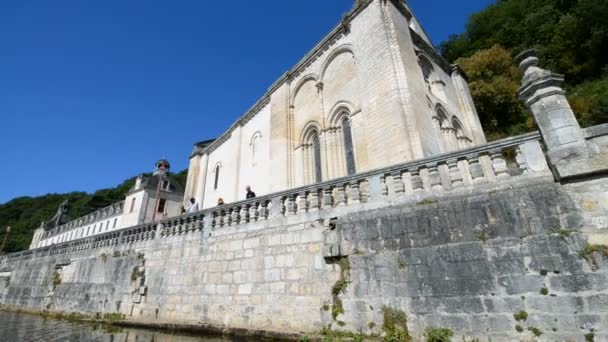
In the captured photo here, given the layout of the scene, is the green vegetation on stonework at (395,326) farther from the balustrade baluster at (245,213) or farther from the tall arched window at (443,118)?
the tall arched window at (443,118)

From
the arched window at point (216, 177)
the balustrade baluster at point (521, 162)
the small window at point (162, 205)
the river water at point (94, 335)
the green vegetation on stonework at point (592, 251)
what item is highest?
the small window at point (162, 205)

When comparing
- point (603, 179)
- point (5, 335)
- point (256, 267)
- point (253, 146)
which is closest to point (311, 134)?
point (253, 146)

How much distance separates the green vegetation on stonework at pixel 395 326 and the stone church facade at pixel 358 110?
4190 millimetres

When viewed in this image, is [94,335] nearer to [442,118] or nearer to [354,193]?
[354,193]

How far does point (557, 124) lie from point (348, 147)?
6812 mm

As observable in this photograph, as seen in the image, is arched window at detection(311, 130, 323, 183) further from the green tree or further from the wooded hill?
the green tree

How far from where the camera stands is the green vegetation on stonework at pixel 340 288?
4.36 metres

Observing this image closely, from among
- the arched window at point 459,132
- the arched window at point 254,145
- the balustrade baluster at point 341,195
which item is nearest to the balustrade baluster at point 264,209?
the balustrade baluster at point 341,195

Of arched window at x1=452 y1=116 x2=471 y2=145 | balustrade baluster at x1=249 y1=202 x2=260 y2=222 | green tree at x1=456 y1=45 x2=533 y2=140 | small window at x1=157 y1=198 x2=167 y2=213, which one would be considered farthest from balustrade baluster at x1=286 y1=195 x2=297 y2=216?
small window at x1=157 y1=198 x2=167 y2=213

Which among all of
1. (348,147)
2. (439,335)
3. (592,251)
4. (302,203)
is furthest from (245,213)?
(592,251)

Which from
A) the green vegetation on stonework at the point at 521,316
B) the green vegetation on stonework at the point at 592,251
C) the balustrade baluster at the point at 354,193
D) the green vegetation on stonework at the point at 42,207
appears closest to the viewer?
the green vegetation on stonework at the point at 592,251

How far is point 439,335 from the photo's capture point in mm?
3494

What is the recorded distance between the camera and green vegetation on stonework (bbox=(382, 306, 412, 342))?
3.73 metres

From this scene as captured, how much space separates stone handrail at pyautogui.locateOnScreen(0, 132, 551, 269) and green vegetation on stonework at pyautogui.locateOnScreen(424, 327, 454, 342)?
190 centimetres
